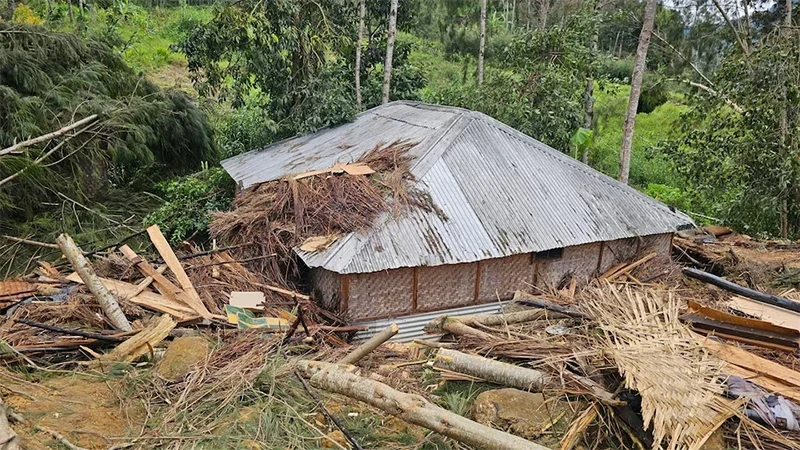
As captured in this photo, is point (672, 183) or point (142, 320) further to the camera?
point (672, 183)

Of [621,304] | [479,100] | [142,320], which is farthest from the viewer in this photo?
[479,100]

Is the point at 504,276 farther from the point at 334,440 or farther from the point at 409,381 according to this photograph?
the point at 334,440

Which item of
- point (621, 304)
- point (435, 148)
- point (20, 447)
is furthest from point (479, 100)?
point (20, 447)

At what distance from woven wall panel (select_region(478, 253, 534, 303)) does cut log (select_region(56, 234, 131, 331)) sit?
4.96 meters

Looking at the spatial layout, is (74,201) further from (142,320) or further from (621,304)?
(621,304)

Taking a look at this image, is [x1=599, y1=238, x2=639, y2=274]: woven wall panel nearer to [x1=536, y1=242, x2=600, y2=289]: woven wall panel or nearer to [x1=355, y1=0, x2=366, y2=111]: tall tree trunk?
[x1=536, y1=242, x2=600, y2=289]: woven wall panel

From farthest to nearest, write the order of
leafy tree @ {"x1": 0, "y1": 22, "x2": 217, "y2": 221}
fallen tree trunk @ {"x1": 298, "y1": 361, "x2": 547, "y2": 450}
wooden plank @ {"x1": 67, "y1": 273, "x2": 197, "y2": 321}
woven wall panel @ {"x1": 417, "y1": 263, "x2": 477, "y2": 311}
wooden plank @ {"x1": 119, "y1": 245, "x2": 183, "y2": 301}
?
leafy tree @ {"x1": 0, "y1": 22, "x2": 217, "y2": 221}
woven wall panel @ {"x1": 417, "y1": 263, "x2": 477, "y2": 311}
wooden plank @ {"x1": 119, "y1": 245, "x2": 183, "y2": 301}
wooden plank @ {"x1": 67, "y1": 273, "x2": 197, "y2": 321}
fallen tree trunk @ {"x1": 298, "y1": 361, "x2": 547, "y2": 450}

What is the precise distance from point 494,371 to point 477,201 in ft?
13.5

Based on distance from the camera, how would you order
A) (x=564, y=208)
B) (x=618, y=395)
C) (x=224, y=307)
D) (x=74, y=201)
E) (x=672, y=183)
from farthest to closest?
(x=672, y=183) → (x=74, y=201) → (x=564, y=208) → (x=224, y=307) → (x=618, y=395)

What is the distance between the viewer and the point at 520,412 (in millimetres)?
4250

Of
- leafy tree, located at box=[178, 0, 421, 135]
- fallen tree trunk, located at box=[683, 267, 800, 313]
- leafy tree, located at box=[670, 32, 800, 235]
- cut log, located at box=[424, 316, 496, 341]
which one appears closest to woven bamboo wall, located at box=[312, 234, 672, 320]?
cut log, located at box=[424, 316, 496, 341]

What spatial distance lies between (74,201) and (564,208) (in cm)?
896

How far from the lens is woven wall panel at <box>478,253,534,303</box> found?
26.9 feet

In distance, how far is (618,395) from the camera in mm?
4129
